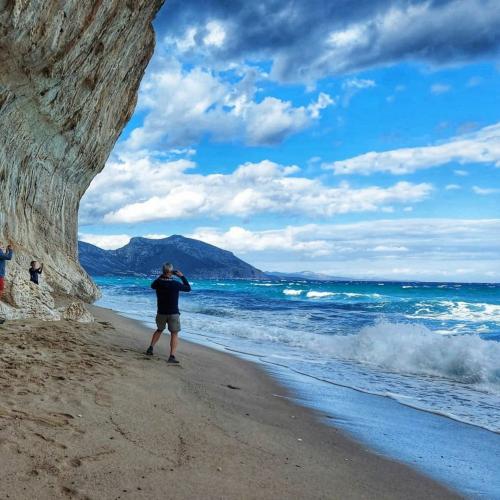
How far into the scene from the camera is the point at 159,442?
153 inches

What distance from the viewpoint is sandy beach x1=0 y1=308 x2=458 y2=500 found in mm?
3078

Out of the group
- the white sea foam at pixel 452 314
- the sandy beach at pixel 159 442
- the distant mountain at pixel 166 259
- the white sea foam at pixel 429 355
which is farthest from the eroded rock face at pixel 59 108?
the distant mountain at pixel 166 259

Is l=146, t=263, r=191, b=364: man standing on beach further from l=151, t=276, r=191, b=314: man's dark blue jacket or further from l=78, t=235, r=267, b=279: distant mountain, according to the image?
l=78, t=235, r=267, b=279: distant mountain

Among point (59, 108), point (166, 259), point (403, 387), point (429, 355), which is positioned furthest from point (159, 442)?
point (166, 259)

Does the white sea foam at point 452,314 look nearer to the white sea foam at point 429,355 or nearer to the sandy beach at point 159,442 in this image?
the white sea foam at point 429,355

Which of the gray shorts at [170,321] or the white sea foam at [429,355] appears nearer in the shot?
the gray shorts at [170,321]

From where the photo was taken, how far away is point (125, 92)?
20547 mm

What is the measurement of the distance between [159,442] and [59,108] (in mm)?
14243

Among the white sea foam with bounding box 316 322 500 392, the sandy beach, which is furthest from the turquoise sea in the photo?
the sandy beach

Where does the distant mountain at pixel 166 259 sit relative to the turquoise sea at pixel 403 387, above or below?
above

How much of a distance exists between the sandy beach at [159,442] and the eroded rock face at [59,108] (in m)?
5.80

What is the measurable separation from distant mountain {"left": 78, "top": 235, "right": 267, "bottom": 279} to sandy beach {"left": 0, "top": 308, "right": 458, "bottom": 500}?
149036mm

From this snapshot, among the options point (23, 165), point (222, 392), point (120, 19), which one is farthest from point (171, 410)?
point (23, 165)

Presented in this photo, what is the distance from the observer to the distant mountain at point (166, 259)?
15938 cm
